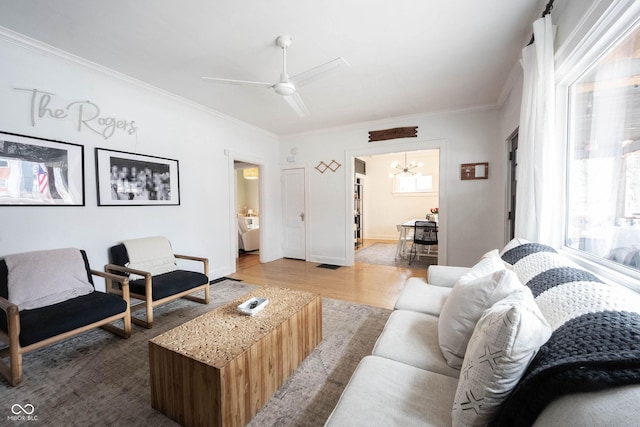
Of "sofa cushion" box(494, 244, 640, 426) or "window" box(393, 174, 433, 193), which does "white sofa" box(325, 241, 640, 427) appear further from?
"window" box(393, 174, 433, 193)

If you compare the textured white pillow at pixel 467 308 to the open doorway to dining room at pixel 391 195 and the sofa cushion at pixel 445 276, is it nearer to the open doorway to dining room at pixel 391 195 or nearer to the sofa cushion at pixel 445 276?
the sofa cushion at pixel 445 276

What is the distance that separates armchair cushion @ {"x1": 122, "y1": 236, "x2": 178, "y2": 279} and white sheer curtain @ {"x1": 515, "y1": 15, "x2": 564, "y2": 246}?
361 cm


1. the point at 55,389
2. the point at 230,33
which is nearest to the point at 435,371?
the point at 55,389

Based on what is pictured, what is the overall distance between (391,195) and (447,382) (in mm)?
6919

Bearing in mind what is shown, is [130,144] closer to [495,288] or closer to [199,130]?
[199,130]

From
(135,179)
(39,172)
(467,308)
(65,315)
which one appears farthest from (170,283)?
(467,308)

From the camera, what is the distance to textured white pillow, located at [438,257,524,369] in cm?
115

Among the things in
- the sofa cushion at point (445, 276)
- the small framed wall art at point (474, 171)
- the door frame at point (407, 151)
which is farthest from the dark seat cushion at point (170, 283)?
the small framed wall art at point (474, 171)

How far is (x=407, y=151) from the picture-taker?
422 cm

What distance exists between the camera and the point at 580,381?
0.58 metres

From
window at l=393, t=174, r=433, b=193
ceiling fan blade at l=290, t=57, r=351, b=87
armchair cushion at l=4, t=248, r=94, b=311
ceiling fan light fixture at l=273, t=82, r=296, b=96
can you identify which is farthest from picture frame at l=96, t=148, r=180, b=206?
window at l=393, t=174, r=433, b=193

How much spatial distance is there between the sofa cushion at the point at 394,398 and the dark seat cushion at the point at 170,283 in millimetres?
2151

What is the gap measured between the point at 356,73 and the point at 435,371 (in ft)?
9.19

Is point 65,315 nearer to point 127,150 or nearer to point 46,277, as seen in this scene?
point 46,277
